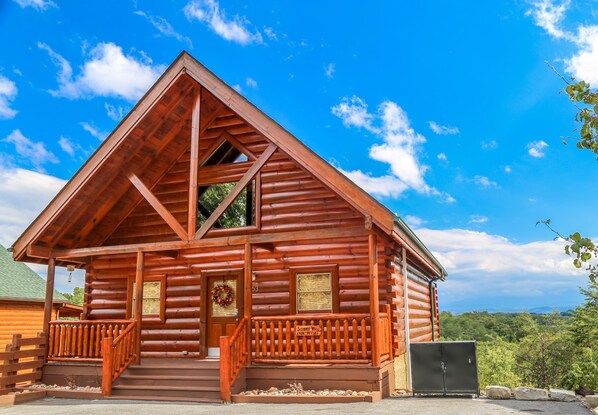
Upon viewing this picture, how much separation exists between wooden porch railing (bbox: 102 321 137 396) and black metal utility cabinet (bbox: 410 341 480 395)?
6.41 meters

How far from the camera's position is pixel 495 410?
9.12 metres

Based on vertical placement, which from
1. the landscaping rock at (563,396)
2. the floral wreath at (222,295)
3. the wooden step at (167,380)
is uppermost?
the floral wreath at (222,295)

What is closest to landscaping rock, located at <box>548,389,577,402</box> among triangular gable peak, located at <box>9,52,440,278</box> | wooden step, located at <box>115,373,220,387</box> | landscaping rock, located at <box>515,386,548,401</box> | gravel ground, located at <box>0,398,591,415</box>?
landscaping rock, located at <box>515,386,548,401</box>

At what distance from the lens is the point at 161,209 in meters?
12.6

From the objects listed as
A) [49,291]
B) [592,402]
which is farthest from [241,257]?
[592,402]

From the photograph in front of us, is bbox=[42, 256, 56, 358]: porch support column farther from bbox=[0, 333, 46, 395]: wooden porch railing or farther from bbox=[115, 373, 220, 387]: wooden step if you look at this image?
bbox=[115, 373, 220, 387]: wooden step

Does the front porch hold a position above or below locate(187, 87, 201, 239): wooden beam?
below

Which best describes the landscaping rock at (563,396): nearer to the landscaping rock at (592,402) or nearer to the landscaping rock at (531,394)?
the landscaping rock at (531,394)

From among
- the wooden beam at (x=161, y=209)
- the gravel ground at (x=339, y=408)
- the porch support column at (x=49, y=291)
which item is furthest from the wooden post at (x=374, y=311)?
the porch support column at (x=49, y=291)

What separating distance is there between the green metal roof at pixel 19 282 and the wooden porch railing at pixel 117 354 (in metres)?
11.0

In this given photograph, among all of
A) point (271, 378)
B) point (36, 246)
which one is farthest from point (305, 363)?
point (36, 246)

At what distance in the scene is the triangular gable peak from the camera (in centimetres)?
1200

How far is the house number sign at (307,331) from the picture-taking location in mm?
10945

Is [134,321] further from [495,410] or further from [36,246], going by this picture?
[495,410]
